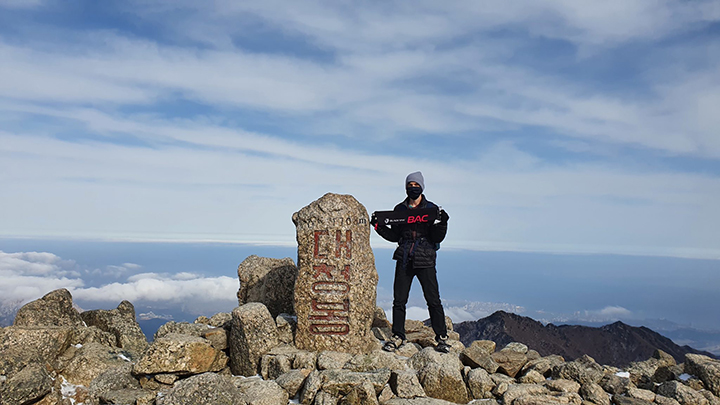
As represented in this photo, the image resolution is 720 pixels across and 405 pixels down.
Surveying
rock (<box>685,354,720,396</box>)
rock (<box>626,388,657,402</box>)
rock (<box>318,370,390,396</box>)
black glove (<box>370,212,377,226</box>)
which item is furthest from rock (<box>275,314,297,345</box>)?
rock (<box>685,354,720,396</box>)

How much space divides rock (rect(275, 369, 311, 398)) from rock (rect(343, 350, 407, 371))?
1207 mm

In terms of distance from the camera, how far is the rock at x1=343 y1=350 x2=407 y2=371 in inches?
462

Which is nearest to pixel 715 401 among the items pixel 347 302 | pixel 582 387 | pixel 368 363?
pixel 582 387

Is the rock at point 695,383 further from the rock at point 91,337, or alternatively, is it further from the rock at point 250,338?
the rock at point 91,337

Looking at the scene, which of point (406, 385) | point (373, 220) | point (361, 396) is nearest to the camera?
point (361, 396)

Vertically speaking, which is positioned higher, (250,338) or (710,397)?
(250,338)

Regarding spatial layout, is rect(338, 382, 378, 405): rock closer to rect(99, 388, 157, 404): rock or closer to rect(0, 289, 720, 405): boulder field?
rect(0, 289, 720, 405): boulder field

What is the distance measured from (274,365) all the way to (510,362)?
5804 millimetres

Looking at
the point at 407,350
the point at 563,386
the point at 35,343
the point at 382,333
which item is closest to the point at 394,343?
the point at 407,350

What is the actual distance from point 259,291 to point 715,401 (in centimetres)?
1199

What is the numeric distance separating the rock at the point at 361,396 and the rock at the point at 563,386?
4.24m

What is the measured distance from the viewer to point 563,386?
37.7 feet

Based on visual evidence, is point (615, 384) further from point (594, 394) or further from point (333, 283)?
point (333, 283)

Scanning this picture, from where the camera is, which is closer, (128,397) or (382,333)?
(128,397)
